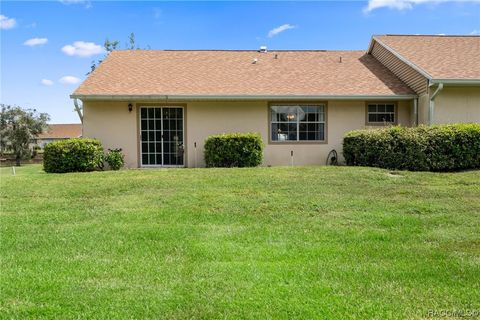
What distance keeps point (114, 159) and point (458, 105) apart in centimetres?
1124

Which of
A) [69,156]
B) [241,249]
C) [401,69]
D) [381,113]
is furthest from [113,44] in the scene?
[241,249]

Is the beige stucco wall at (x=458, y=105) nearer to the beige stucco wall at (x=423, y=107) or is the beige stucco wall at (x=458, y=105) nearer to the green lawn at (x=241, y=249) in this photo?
the beige stucco wall at (x=423, y=107)

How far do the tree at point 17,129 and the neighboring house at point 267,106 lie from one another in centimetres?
1786

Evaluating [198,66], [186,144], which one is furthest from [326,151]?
[198,66]

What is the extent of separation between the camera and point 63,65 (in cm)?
2014

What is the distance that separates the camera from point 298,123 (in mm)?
14594

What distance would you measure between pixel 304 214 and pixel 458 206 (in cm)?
281

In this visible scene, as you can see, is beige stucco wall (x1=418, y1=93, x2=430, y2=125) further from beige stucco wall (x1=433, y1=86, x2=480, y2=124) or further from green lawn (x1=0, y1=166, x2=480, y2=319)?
green lawn (x1=0, y1=166, x2=480, y2=319)

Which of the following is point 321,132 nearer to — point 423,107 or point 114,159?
point 423,107

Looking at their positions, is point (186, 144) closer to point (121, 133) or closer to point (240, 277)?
point (121, 133)

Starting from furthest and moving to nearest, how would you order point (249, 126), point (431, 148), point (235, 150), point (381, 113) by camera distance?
1. point (381, 113)
2. point (249, 126)
3. point (235, 150)
4. point (431, 148)

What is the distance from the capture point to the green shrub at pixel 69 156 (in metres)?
12.4

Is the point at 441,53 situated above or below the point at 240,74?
above

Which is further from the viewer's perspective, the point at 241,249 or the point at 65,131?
the point at 65,131
